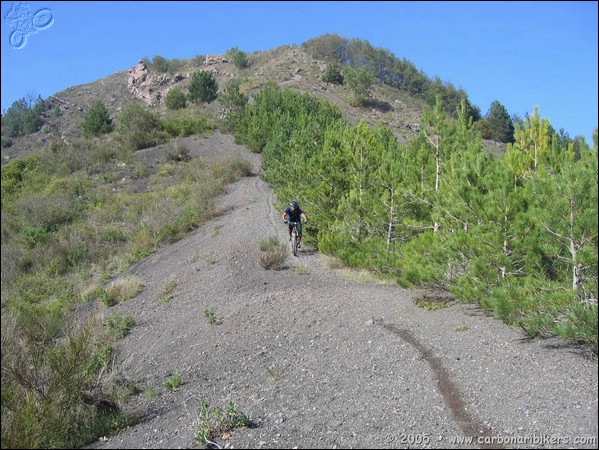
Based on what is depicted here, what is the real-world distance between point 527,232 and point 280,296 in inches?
250

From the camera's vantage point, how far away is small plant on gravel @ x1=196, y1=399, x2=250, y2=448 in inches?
244

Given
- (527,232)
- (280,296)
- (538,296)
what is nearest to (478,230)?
(527,232)

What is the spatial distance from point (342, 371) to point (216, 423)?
236 cm

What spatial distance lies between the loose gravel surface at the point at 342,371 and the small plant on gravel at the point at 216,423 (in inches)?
3.7

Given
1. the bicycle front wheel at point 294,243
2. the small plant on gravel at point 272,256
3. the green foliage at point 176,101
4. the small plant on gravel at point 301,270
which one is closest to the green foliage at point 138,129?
the green foliage at point 176,101

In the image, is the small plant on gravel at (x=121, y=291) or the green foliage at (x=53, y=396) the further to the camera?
the small plant on gravel at (x=121, y=291)

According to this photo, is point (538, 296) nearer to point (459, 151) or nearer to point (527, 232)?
point (527, 232)

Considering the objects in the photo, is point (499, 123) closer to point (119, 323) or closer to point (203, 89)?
point (203, 89)

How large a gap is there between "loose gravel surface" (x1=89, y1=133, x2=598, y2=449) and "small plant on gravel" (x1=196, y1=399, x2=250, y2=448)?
0.09 metres

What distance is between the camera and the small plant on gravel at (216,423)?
6.20 meters

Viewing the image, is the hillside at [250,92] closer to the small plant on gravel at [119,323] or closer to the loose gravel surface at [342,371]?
the small plant on gravel at [119,323]

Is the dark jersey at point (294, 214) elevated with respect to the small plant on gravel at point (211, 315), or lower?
elevated

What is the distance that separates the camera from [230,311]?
1300cm

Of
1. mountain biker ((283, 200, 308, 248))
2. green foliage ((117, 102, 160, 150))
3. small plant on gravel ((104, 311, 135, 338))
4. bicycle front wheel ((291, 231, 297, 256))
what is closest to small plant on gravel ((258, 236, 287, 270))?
bicycle front wheel ((291, 231, 297, 256))
